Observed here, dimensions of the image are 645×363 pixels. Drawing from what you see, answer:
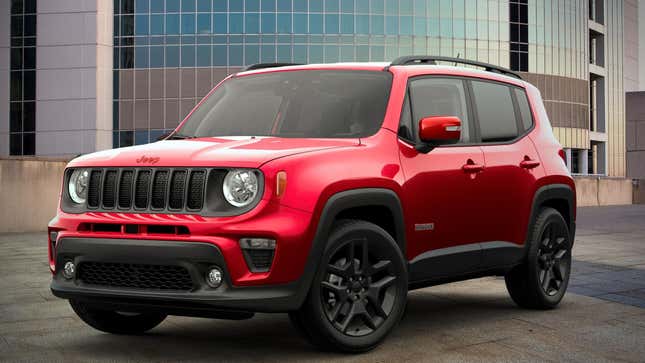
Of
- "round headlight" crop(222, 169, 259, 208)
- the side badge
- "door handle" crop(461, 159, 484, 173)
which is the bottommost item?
the side badge

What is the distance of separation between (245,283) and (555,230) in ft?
11.3

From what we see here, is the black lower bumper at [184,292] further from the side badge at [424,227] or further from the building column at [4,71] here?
the building column at [4,71]

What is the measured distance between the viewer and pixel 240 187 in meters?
5.02

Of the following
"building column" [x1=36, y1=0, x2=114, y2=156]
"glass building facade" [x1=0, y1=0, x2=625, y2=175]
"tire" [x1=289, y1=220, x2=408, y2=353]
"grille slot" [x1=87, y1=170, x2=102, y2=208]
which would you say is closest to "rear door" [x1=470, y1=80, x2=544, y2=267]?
"tire" [x1=289, y1=220, x2=408, y2=353]

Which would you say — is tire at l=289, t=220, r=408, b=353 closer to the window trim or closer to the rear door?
the window trim

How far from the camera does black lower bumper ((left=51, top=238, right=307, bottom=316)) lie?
4.92 metres

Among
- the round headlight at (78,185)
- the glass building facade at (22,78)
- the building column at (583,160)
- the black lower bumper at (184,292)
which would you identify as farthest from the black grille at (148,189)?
the building column at (583,160)

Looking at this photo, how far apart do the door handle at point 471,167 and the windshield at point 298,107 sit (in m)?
0.78

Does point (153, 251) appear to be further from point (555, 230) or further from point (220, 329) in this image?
point (555, 230)

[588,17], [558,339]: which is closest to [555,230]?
[558,339]

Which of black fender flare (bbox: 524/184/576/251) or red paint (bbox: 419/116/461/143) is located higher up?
red paint (bbox: 419/116/461/143)

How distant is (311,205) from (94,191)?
1324mm

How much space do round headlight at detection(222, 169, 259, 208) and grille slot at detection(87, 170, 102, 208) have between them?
871 mm

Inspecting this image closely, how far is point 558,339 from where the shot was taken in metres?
6.05
